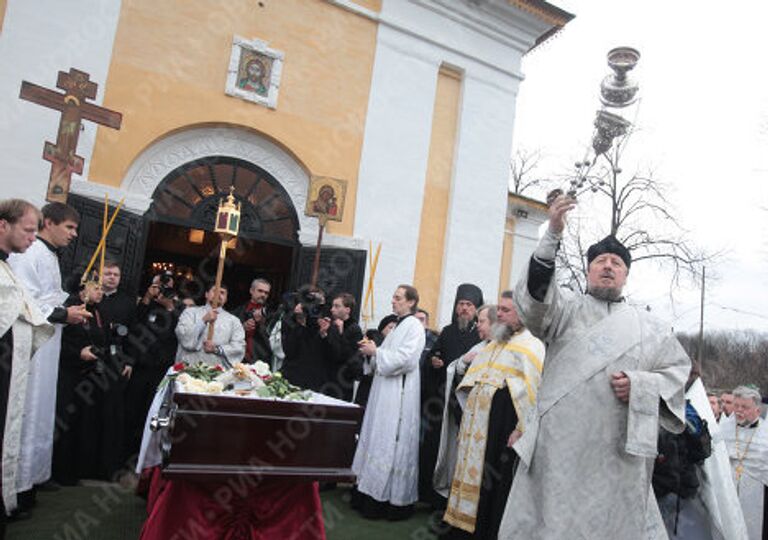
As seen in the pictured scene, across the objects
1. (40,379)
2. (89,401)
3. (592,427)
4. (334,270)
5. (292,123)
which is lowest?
(89,401)

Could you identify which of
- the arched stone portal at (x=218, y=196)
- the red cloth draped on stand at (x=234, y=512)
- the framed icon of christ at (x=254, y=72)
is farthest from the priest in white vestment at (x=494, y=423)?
the framed icon of christ at (x=254, y=72)

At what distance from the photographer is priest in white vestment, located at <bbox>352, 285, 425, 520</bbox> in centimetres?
542

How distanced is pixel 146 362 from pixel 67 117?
3.12m

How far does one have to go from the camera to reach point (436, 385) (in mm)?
6348

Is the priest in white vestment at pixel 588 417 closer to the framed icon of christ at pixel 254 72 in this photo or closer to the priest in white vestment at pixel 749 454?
the priest in white vestment at pixel 749 454

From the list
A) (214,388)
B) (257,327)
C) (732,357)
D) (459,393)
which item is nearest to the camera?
(214,388)

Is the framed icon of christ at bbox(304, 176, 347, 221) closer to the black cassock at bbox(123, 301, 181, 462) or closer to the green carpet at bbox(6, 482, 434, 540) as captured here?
the black cassock at bbox(123, 301, 181, 462)

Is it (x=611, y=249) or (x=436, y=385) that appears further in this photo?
(x=436, y=385)

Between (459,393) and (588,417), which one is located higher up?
(588,417)

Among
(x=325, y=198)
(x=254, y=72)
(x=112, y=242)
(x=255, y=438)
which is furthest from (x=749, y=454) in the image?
(x=254, y=72)

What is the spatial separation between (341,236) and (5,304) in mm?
6028

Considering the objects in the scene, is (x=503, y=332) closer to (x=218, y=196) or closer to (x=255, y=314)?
(x=255, y=314)

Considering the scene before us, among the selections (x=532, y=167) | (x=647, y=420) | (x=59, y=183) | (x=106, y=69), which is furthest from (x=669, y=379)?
(x=532, y=167)

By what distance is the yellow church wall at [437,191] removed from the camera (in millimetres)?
10117
